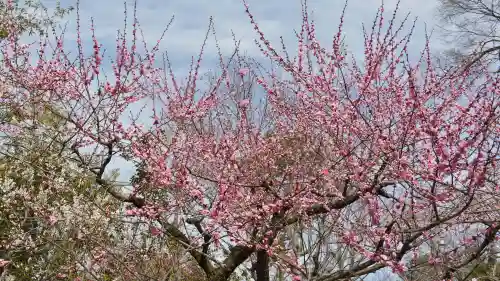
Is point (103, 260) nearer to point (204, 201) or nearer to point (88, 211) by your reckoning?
point (88, 211)

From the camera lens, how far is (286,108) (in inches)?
285

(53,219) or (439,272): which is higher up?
(53,219)

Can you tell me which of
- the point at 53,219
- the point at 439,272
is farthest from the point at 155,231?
the point at 439,272

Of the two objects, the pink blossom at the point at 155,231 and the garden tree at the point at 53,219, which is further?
the pink blossom at the point at 155,231

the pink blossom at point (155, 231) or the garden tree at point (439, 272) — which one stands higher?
the pink blossom at point (155, 231)

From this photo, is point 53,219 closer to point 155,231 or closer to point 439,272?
point 155,231

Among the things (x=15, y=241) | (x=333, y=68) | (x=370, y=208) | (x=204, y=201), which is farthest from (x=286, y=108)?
(x=15, y=241)

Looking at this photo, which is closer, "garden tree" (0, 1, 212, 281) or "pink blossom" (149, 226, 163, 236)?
"garden tree" (0, 1, 212, 281)

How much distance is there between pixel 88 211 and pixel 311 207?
2783 millimetres

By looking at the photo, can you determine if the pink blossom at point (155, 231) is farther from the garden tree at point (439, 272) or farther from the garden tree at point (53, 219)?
the garden tree at point (439, 272)

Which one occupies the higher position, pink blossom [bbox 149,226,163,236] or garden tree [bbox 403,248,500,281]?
pink blossom [bbox 149,226,163,236]


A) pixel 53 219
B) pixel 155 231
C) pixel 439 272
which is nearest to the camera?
pixel 53 219

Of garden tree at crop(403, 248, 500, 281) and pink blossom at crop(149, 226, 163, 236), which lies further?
pink blossom at crop(149, 226, 163, 236)

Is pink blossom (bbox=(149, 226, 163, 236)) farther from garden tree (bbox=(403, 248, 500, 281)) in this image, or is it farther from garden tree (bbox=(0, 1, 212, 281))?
garden tree (bbox=(403, 248, 500, 281))
